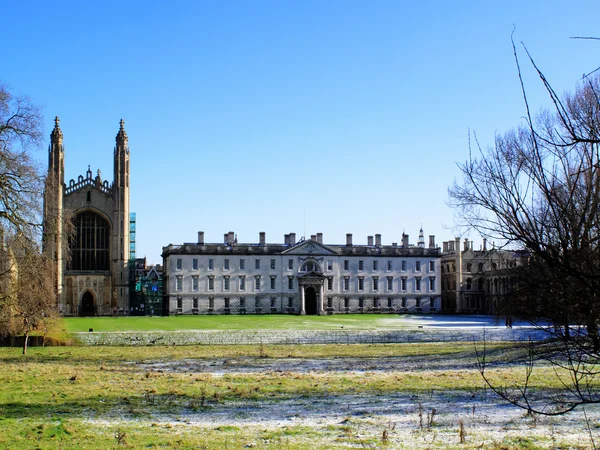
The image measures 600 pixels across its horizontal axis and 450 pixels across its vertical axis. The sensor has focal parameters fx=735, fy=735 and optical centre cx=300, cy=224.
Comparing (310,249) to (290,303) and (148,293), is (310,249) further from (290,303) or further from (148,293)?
(148,293)

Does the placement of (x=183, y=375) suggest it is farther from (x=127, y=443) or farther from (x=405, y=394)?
(x=127, y=443)

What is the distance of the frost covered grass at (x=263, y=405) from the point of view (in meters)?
12.8

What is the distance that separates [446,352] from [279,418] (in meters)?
19.3

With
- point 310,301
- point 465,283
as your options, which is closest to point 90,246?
point 310,301

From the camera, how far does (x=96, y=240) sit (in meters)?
80.3

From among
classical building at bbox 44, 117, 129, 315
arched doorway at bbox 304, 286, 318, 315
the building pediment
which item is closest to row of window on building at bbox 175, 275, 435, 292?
arched doorway at bbox 304, 286, 318, 315

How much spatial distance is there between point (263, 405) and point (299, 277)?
68.9m

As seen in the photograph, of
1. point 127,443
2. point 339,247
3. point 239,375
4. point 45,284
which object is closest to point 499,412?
point 127,443

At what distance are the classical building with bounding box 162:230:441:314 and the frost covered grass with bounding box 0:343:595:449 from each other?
5433 cm

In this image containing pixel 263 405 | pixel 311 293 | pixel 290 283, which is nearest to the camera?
pixel 263 405

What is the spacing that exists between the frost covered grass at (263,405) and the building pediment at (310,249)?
2270 inches

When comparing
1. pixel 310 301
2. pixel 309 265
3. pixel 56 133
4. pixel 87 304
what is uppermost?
pixel 56 133

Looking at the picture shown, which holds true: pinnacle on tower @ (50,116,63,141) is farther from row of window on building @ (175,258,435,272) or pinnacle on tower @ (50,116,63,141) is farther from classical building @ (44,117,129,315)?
row of window on building @ (175,258,435,272)

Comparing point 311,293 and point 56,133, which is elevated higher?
point 56,133
